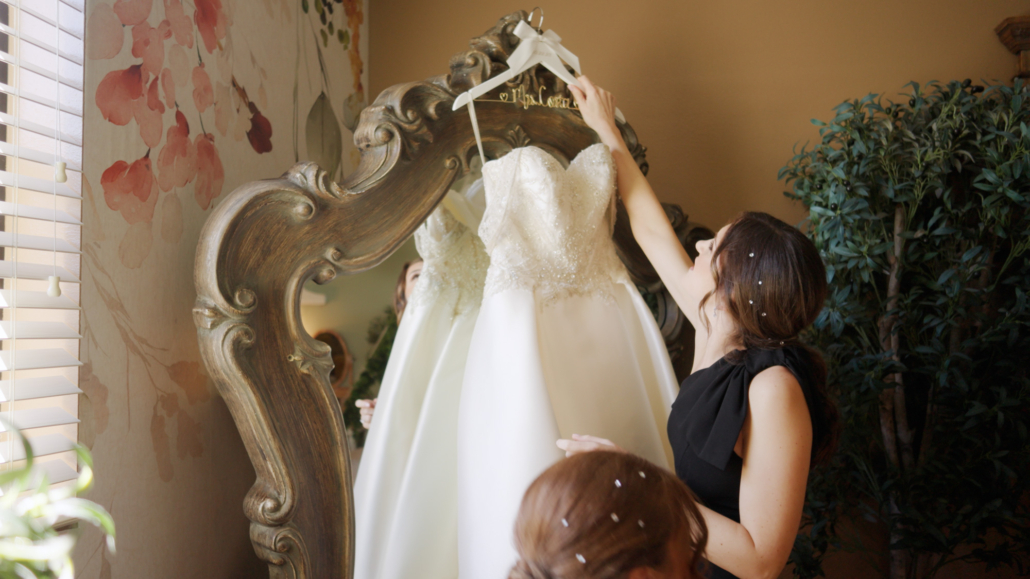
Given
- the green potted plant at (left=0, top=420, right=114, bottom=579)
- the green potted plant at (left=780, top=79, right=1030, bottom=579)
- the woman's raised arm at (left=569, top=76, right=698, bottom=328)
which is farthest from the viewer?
the green potted plant at (left=780, top=79, right=1030, bottom=579)

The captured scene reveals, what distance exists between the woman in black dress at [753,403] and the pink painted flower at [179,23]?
0.87m

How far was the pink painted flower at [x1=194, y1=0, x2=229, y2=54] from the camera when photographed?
983 millimetres

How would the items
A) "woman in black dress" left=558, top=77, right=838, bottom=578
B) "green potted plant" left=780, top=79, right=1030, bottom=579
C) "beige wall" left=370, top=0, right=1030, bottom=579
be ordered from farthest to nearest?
1. "beige wall" left=370, top=0, right=1030, bottom=579
2. "green potted plant" left=780, top=79, right=1030, bottom=579
3. "woman in black dress" left=558, top=77, right=838, bottom=578

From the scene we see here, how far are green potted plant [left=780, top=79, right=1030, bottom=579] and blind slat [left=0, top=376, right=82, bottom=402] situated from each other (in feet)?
4.95

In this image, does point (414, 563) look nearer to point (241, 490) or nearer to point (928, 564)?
point (241, 490)

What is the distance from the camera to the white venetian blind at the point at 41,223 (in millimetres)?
672

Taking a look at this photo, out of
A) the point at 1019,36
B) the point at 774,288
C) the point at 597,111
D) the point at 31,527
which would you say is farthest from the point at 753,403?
the point at 1019,36

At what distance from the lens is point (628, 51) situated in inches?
66.7

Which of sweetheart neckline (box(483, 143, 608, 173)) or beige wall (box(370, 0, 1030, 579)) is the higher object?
beige wall (box(370, 0, 1030, 579))

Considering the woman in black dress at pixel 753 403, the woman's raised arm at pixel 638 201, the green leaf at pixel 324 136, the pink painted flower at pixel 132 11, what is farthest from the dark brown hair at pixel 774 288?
the pink painted flower at pixel 132 11

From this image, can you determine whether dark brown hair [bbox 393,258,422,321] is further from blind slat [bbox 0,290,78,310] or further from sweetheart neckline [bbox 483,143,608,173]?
blind slat [bbox 0,290,78,310]

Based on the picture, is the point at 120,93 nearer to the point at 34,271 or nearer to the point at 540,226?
the point at 34,271

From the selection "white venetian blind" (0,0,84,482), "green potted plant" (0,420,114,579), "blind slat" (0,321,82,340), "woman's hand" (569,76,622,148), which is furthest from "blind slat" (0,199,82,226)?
"woman's hand" (569,76,622,148)

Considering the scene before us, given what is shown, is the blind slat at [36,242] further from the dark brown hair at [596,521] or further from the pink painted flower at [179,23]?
the dark brown hair at [596,521]
